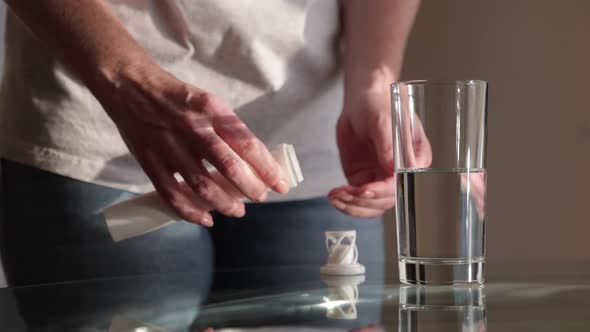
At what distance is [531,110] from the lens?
7.27 ft

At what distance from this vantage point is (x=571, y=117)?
2.16 metres

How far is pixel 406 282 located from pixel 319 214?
439mm

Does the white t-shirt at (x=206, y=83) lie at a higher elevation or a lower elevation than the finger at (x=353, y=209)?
higher

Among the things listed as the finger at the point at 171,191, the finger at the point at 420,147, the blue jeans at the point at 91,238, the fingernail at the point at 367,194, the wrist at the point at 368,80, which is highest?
the wrist at the point at 368,80

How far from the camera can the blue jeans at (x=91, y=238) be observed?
1006mm

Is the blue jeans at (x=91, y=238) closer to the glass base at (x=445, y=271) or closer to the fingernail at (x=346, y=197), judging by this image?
the fingernail at (x=346, y=197)

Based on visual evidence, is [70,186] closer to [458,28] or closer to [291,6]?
[291,6]

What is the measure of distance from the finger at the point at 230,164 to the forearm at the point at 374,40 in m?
0.29

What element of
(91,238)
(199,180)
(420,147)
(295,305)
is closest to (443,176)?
(420,147)

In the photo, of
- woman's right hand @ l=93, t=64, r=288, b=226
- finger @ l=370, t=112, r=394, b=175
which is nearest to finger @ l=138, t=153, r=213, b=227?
woman's right hand @ l=93, t=64, r=288, b=226

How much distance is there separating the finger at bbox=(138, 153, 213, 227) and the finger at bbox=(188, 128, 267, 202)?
0.16ft

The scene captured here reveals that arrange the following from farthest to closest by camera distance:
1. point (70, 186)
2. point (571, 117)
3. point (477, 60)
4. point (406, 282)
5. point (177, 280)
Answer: point (477, 60)
point (571, 117)
point (70, 186)
point (177, 280)
point (406, 282)


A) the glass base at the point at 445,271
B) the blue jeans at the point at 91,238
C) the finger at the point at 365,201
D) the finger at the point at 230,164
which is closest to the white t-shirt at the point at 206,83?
the blue jeans at the point at 91,238

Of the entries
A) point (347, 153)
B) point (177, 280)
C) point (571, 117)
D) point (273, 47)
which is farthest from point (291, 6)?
point (571, 117)
